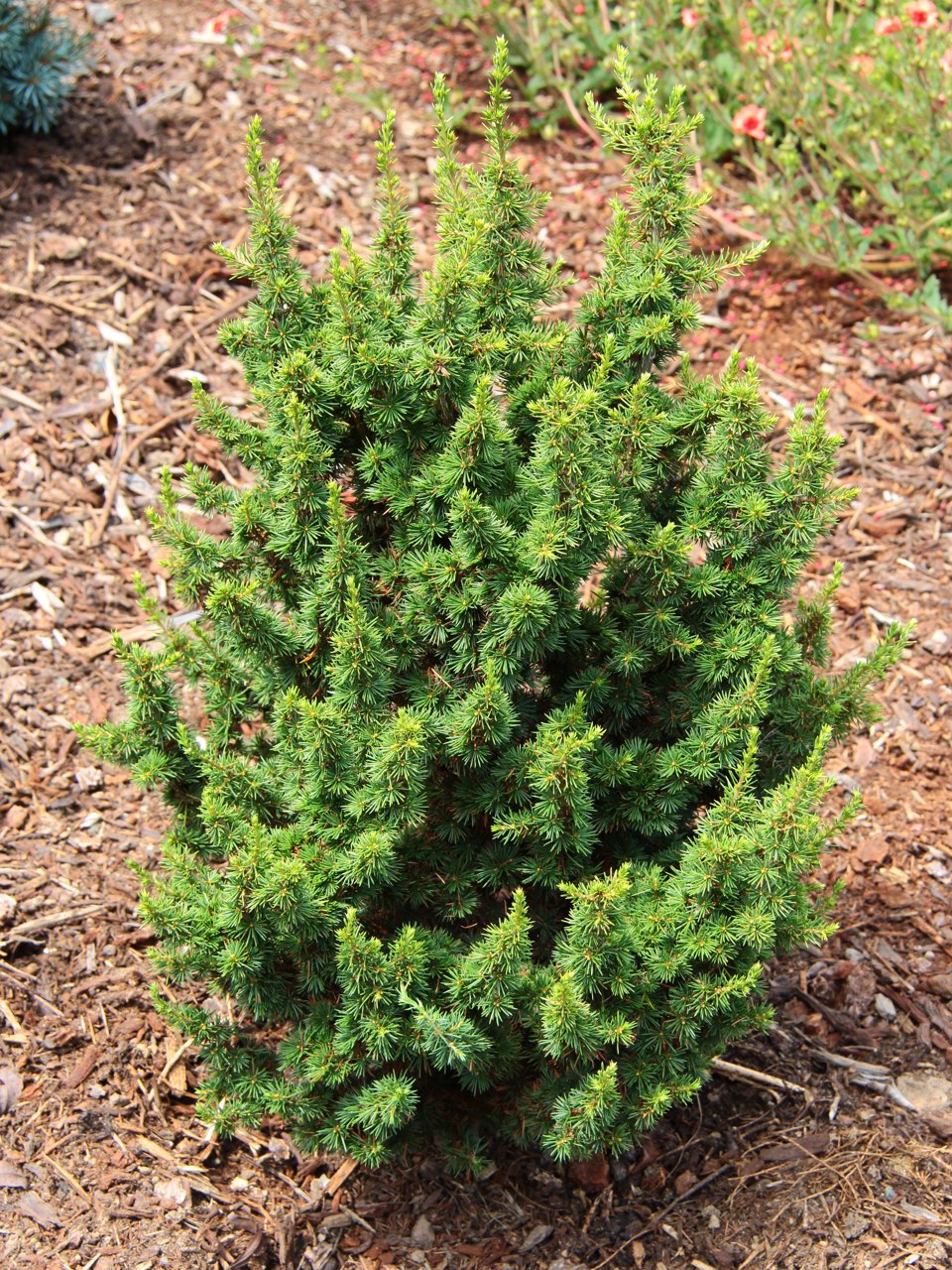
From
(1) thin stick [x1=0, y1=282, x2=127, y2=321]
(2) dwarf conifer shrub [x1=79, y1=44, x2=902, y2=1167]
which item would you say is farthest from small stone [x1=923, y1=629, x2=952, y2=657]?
(1) thin stick [x1=0, y1=282, x2=127, y2=321]

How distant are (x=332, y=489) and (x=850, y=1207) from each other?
7.18 ft

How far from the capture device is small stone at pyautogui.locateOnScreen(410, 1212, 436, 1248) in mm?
3123

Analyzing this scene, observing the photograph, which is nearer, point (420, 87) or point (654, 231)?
point (654, 231)

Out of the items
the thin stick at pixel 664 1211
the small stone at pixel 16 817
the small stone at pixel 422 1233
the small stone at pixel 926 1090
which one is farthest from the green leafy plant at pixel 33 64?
the small stone at pixel 926 1090

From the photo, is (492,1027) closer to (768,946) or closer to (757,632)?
(768,946)

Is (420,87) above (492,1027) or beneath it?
above

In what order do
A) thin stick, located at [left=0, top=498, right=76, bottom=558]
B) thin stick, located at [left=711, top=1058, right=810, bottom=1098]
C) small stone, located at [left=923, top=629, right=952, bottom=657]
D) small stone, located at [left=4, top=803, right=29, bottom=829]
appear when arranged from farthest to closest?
thin stick, located at [left=0, top=498, right=76, bottom=558]
small stone, located at [left=923, top=629, right=952, bottom=657]
small stone, located at [left=4, top=803, right=29, bottom=829]
thin stick, located at [left=711, top=1058, right=810, bottom=1098]

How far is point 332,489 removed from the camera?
8.38 ft

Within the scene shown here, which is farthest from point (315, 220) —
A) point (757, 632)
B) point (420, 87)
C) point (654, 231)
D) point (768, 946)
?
point (768, 946)

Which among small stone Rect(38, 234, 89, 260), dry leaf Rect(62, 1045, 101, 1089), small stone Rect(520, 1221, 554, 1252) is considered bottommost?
dry leaf Rect(62, 1045, 101, 1089)

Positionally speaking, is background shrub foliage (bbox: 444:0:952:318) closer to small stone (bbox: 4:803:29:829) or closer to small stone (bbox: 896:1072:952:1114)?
small stone (bbox: 896:1072:952:1114)

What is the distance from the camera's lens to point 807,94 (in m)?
5.40

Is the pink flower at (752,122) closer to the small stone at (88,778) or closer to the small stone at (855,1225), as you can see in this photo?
the small stone at (88,778)

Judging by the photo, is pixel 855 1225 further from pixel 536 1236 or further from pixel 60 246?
pixel 60 246
